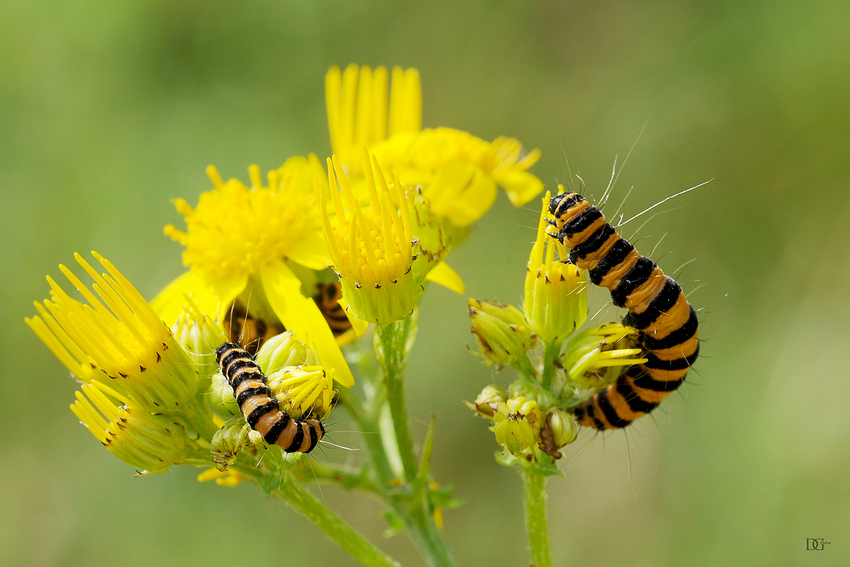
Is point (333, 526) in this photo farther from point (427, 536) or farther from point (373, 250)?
point (373, 250)

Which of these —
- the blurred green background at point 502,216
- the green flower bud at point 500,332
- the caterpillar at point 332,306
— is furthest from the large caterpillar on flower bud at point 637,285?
the blurred green background at point 502,216

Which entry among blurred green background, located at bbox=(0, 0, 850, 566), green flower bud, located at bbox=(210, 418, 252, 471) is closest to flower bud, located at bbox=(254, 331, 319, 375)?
green flower bud, located at bbox=(210, 418, 252, 471)

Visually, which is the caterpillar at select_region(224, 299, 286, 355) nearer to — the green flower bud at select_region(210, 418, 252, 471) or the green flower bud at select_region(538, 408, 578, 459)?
the green flower bud at select_region(210, 418, 252, 471)

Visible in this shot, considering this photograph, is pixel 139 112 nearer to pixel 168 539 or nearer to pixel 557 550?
pixel 168 539

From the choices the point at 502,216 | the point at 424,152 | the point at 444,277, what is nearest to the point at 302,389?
the point at 444,277

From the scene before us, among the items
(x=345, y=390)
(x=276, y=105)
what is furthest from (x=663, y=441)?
(x=276, y=105)

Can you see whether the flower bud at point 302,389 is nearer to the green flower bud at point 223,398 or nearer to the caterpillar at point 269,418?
the caterpillar at point 269,418

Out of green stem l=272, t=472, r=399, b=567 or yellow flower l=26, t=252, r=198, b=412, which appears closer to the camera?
yellow flower l=26, t=252, r=198, b=412
